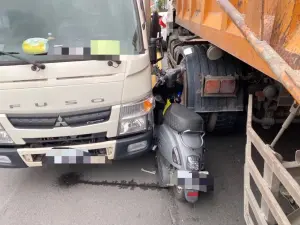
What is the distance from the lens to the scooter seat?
2715mm

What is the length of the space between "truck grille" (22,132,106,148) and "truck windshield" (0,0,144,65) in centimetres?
78

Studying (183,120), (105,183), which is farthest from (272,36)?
(105,183)

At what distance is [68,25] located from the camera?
267 cm

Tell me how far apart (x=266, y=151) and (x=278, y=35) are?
0.65m

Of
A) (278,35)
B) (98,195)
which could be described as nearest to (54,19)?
→ (98,195)

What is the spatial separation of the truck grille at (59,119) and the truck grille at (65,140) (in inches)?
5.4

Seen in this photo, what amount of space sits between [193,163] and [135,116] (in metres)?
0.70

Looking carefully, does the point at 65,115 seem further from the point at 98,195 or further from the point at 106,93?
the point at 98,195

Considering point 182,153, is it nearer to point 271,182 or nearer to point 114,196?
point 114,196

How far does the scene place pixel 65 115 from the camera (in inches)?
102

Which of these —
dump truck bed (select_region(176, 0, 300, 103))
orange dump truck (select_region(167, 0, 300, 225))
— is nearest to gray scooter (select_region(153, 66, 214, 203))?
orange dump truck (select_region(167, 0, 300, 225))

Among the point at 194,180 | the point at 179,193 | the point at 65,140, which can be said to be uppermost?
the point at 65,140

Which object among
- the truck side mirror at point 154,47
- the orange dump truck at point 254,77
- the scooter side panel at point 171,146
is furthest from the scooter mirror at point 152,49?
the scooter side panel at point 171,146

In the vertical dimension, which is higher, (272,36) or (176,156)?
(272,36)
